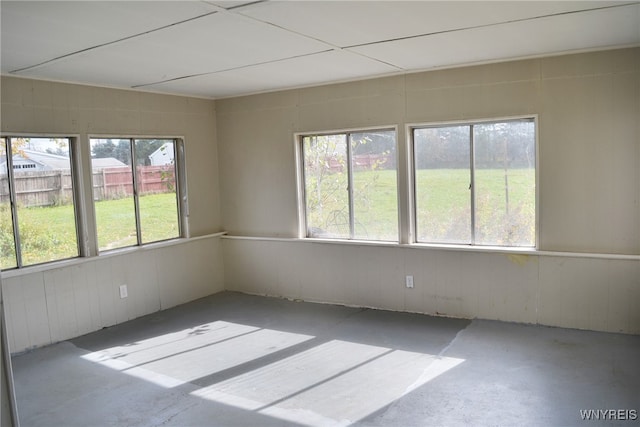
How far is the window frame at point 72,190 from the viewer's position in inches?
174

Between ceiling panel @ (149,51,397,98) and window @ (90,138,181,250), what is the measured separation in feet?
2.51

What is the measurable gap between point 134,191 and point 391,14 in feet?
12.2

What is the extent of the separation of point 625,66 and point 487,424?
3185mm

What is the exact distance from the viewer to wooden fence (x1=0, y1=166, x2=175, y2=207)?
4.53 m

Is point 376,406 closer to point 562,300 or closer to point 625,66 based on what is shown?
point 562,300

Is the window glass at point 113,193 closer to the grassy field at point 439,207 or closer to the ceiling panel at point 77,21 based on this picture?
the ceiling panel at point 77,21

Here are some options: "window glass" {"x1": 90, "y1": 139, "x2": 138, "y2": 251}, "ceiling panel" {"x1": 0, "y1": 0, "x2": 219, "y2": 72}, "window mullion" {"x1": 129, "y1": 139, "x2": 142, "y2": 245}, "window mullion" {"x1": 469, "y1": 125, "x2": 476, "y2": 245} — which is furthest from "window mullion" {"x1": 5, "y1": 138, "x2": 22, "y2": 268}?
"window mullion" {"x1": 469, "y1": 125, "x2": 476, "y2": 245}

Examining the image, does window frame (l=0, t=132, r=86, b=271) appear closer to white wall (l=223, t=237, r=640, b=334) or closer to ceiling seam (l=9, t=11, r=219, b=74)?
ceiling seam (l=9, t=11, r=219, b=74)

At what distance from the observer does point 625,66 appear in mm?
4160

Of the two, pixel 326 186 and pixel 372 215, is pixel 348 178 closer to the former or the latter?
pixel 326 186

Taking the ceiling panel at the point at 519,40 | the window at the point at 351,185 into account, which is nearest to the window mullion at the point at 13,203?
the window at the point at 351,185

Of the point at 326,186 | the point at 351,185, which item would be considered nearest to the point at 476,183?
the point at 351,185

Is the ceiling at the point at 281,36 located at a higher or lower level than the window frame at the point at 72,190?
higher

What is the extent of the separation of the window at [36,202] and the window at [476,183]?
355 centimetres
